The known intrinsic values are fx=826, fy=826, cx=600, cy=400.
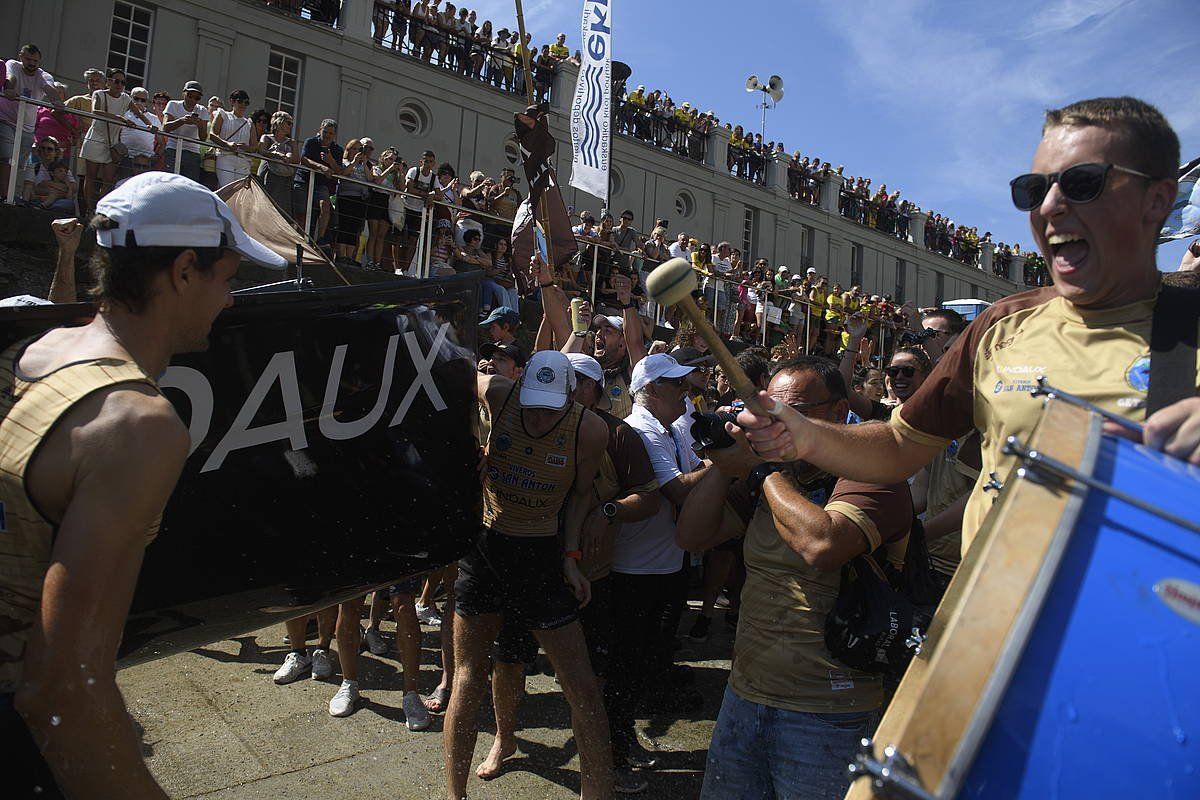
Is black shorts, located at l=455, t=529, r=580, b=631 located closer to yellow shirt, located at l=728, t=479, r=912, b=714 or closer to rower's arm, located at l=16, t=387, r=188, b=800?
yellow shirt, located at l=728, t=479, r=912, b=714

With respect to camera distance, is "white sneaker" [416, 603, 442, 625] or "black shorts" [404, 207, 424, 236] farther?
"black shorts" [404, 207, 424, 236]

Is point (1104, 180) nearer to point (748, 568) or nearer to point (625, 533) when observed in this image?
point (748, 568)

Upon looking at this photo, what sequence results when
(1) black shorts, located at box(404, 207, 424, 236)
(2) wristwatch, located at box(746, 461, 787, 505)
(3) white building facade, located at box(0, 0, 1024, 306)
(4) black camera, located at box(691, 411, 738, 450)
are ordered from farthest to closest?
(3) white building facade, located at box(0, 0, 1024, 306) → (1) black shorts, located at box(404, 207, 424, 236) → (2) wristwatch, located at box(746, 461, 787, 505) → (4) black camera, located at box(691, 411, 738, 450)

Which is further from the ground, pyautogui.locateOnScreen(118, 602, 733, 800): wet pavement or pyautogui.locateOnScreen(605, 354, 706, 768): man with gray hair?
pyautogui.locateOnScreen(605, 354, 706, 768): man with gray hair

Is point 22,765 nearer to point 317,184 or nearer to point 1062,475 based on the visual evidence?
point 1062,475

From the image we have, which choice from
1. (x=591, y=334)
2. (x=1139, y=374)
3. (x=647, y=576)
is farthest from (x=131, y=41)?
(x=1139, y=374)

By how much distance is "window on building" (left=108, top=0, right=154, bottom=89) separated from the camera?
15789 millimetres

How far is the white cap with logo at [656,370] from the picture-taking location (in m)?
4.64

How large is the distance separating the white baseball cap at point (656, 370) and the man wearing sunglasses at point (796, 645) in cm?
186

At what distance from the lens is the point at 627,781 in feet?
13.5

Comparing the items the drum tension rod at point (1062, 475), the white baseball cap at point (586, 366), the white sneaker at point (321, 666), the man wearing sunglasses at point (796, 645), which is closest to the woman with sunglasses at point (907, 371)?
the white baseball cap at point (586, 366)

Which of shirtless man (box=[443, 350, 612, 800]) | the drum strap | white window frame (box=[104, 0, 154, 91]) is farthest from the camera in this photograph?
white window frame (box=[104, 0, 154, 91])

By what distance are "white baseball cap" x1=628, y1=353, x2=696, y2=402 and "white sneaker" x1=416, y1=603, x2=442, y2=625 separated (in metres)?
2.68

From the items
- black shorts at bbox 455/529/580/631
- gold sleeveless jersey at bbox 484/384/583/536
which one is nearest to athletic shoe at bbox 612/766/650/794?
black shorts at bbox 455/529/580/631
